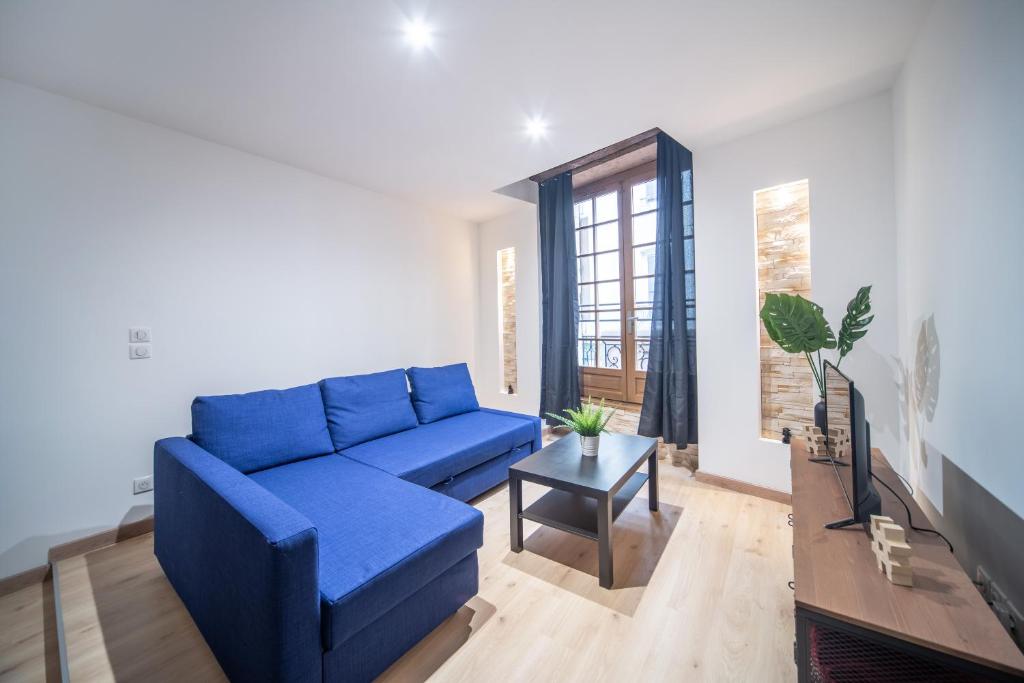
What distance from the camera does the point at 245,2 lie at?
1484mm

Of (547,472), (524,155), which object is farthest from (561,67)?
(547,472)

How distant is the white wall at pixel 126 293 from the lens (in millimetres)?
1934

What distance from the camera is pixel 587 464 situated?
2146 mm

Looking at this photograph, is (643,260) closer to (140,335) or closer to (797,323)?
(797,323)

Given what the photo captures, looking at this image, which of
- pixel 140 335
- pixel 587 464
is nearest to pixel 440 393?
pixel 587 464

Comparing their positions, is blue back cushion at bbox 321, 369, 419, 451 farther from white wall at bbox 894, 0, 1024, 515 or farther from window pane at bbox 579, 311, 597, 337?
white wall at bbox 894, 0, 1024, 515

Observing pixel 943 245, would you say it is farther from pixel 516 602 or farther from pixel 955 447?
pixel 516 602

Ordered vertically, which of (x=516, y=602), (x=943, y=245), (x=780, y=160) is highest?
(x=780, y=160)

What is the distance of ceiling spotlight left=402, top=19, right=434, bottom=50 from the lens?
63.9 inches

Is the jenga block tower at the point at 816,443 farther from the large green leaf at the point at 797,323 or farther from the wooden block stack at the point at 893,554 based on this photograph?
the wooden block stack at the point at 893,554

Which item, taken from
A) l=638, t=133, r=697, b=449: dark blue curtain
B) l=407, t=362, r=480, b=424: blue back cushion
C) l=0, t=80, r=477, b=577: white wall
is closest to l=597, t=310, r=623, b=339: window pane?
l=638, t=133, r=697, b=449: dark blue curtain

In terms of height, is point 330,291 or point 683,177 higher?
point 683,177

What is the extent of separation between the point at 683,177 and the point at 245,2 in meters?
2.81

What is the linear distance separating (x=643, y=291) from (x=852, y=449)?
7.84ft
